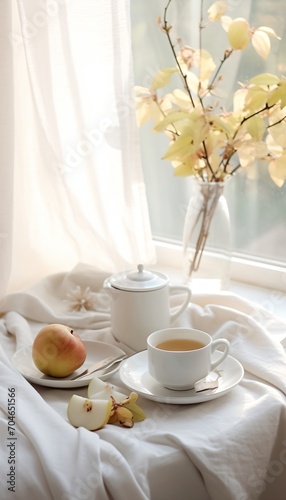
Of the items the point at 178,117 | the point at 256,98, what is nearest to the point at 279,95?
the point at 256,98

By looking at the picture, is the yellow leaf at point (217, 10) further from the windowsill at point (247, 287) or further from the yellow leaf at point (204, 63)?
the windowsill at point (247, 287)

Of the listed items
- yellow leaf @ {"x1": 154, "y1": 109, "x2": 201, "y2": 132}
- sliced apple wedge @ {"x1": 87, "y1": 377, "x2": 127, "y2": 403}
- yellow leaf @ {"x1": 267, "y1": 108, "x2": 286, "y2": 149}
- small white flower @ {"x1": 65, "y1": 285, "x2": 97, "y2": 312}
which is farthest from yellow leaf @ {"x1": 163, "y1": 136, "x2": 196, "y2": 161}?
sliced apple wedge @ {"x1": 87, "y1": 377, "x2": 127, "y2": 403}

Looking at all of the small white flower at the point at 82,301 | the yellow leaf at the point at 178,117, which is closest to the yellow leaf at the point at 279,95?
the yellow leaf at the point at 178,117

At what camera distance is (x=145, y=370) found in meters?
1.12

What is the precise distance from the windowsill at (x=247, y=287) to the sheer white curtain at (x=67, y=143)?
12cm

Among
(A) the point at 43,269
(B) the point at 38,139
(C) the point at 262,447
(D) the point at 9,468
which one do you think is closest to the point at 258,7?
(B) the point at 38,139

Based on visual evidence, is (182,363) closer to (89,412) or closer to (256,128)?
(89,412)

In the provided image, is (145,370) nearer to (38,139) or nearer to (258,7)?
(38,139)

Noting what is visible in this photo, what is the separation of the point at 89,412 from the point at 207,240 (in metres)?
0.55

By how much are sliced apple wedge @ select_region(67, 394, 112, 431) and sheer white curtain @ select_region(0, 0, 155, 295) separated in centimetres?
49

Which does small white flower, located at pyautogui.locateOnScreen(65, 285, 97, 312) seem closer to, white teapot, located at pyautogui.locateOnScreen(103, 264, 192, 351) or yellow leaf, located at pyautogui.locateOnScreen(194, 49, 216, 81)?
white teapot, located at pyautogui.locateOnScreen(103, 264, 192, 351)

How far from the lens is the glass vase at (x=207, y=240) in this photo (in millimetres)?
1418

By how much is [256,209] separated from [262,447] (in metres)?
0.76

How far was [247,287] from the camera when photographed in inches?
62.7
